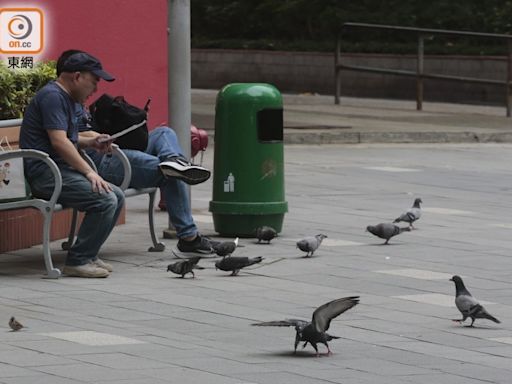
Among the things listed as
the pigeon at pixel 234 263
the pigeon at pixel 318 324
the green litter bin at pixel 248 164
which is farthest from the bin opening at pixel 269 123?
the pigeon at pixel 318 324

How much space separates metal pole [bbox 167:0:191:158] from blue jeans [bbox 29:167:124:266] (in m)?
2.16

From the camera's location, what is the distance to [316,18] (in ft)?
112

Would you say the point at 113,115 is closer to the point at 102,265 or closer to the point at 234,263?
the point at 102,265

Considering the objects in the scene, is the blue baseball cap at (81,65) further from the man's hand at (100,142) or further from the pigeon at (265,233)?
the pigeon at (265,233)

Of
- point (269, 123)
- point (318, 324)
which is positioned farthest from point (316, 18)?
point (318, 324)

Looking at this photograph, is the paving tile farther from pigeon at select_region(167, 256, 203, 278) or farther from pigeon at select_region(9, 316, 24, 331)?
pigeon at select_region(167, 256, 203, 278)

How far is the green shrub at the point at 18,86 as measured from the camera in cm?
1043

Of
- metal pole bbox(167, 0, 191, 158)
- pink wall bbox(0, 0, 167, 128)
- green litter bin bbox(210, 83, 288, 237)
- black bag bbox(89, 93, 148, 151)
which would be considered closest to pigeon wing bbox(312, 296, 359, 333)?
black bag bbox(89, 93, 148, 151)

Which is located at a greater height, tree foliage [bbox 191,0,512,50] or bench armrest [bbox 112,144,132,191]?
bench armrest [bbox 112,144,132,191]

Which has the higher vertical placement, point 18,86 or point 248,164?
point 18,86

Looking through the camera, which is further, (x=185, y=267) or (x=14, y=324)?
(x=185, y=267)

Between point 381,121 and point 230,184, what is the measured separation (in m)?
11.8

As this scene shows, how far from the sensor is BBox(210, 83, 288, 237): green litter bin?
11.4 metres

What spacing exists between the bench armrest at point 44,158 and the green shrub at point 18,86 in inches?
44.1
